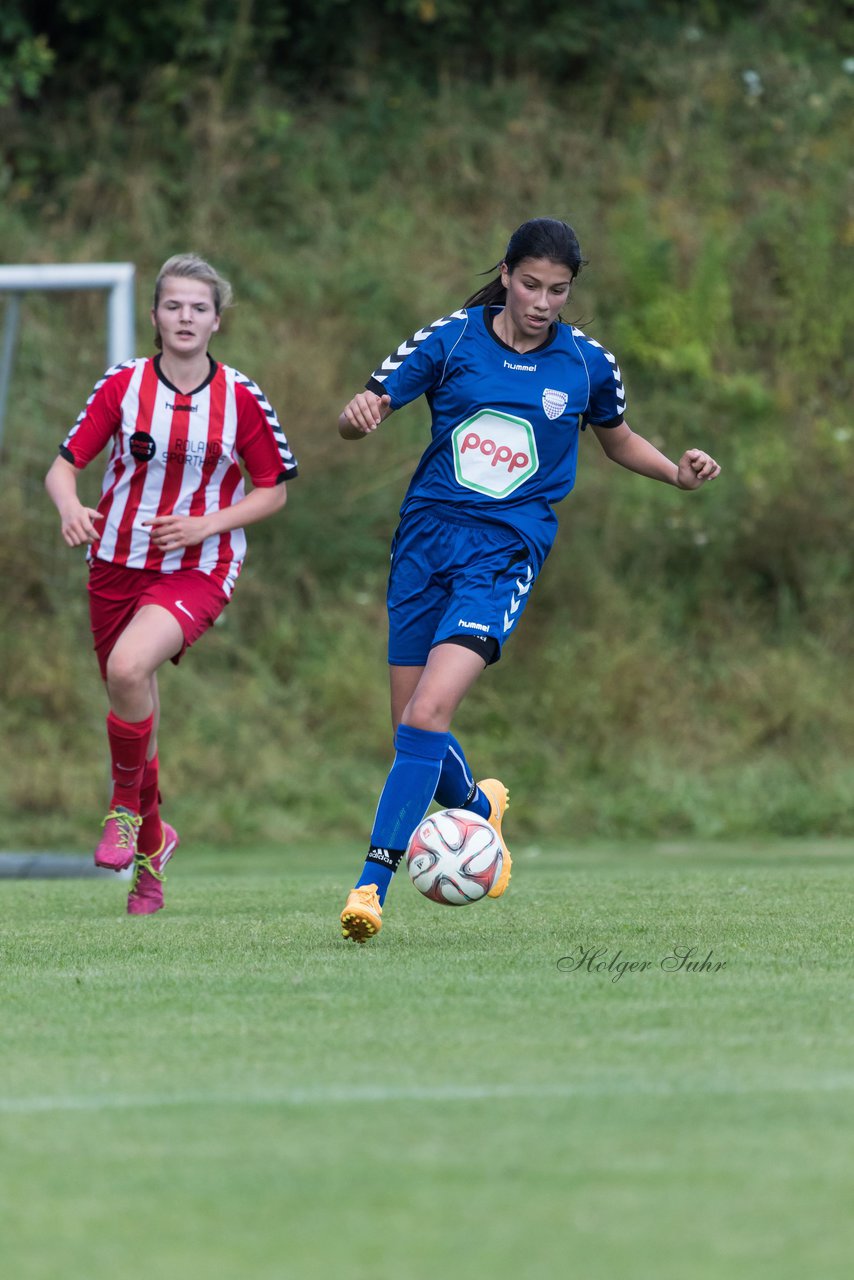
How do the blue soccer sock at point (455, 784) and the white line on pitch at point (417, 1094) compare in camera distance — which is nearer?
the white line on pitch at point (417, 1094)

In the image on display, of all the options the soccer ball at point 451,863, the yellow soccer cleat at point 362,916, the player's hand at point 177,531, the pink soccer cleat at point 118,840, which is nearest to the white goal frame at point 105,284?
Result: the player's hand at point 177,531

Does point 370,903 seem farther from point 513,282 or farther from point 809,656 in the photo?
point 809,656

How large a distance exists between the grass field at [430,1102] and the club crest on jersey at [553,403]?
61.6 inches

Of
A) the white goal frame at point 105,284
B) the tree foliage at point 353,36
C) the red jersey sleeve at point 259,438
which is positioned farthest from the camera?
the tree foliage at point 353,36

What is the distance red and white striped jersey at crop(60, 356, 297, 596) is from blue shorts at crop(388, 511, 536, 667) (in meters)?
0.94

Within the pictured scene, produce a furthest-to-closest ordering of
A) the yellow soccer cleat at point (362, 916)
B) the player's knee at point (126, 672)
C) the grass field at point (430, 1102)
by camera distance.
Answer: the player's knee at point (126, 672), the yellow soccer cleat at point (362, 916), the grass field at point (430, 1102)

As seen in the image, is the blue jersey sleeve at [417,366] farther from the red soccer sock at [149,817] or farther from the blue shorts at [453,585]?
the red soccer sock at [149,817]

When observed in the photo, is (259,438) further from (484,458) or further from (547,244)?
(547,244)

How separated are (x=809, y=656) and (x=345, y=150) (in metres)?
6.11

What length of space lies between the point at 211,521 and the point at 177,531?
14 centimetres

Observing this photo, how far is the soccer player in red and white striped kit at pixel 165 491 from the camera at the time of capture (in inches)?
249

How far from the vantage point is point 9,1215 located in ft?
8.20

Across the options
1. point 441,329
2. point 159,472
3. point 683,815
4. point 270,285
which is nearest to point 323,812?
point 683,815
